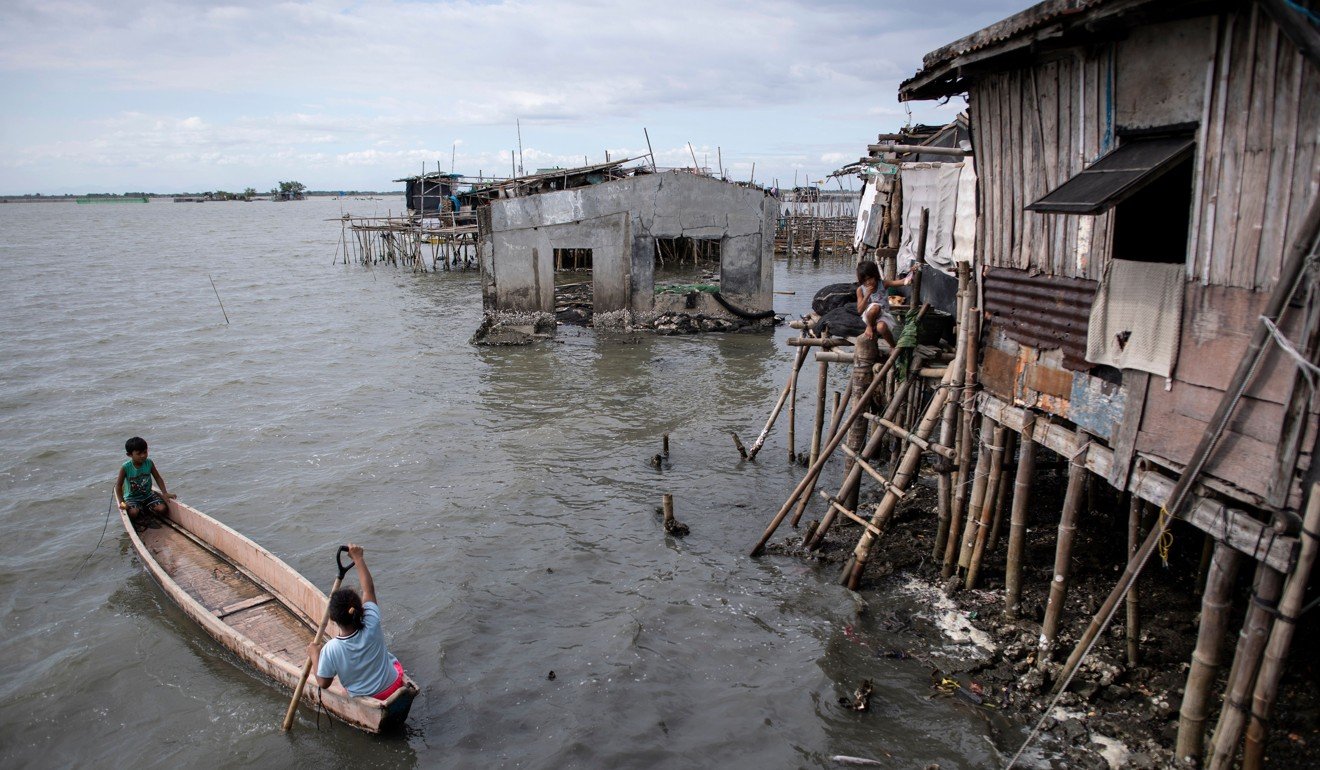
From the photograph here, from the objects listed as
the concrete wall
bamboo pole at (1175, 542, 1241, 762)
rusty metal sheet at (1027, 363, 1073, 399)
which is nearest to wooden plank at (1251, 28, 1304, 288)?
bamboo pole at (1175, 542, 1241, 762)

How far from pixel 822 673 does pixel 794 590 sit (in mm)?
1428

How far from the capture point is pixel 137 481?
10.4 m

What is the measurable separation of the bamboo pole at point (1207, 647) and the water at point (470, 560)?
1.26 meters

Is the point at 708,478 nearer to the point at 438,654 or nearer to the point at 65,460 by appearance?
the point at 438,654

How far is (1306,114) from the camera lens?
402 cm

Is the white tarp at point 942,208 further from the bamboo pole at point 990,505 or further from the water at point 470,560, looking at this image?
the water at point 470,560

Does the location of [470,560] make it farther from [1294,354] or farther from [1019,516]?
[1294,354]

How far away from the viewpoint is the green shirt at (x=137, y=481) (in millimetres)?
10320

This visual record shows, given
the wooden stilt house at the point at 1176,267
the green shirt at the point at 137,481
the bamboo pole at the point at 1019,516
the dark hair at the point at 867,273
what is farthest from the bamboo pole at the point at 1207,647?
the green shirt at the point at 137,481

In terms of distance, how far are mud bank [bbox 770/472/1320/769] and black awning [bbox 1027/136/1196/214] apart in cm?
368

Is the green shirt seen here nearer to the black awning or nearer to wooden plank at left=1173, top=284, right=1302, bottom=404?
the black awning

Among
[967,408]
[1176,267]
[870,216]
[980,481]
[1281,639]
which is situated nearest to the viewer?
[1281,639]

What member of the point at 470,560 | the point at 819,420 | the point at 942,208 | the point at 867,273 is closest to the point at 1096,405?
the point at 867,273

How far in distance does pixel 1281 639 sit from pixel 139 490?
12.3 m
